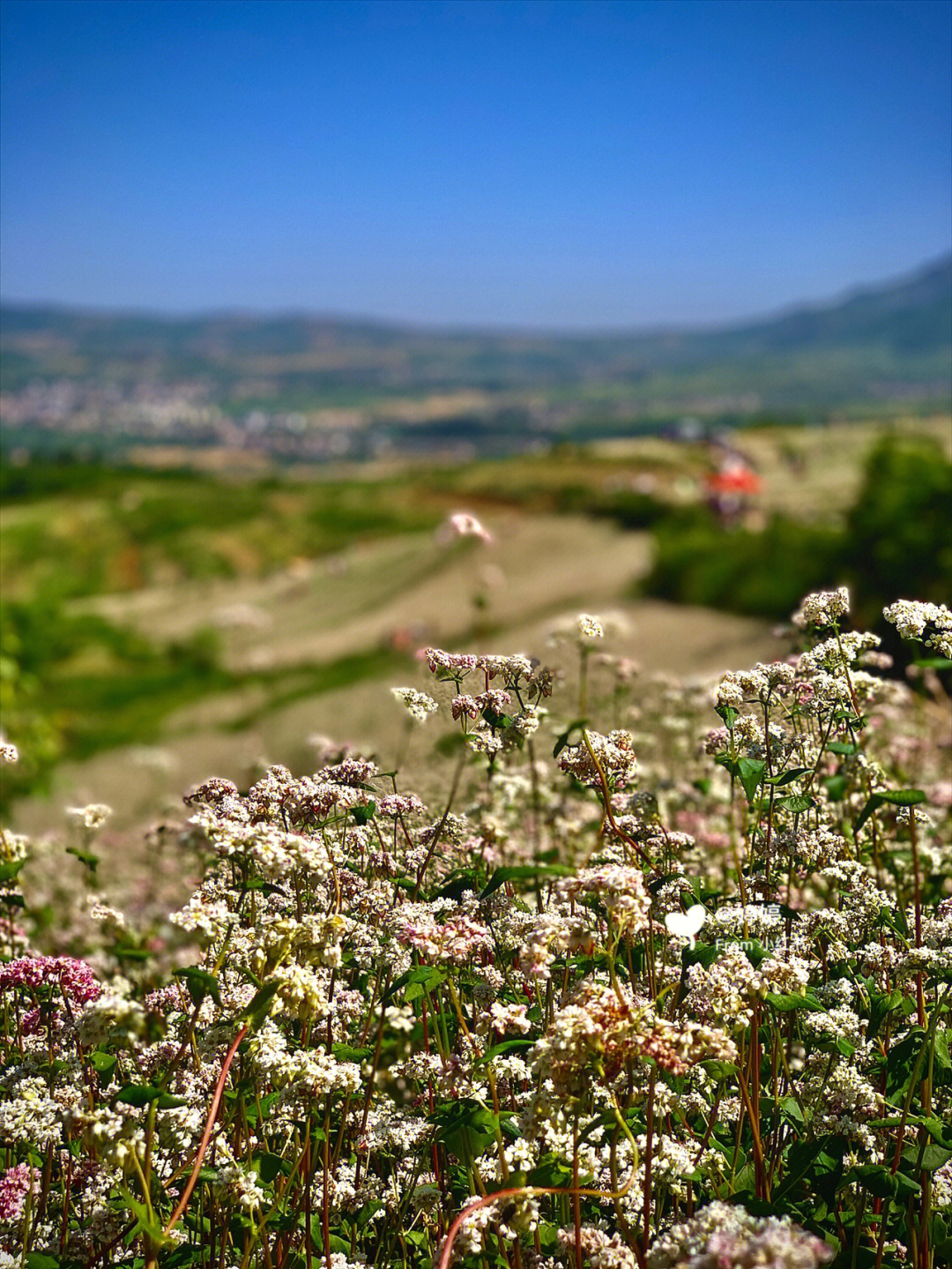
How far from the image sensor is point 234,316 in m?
188

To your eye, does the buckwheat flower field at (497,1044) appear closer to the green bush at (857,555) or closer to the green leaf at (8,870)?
the green leaf at (8,870)

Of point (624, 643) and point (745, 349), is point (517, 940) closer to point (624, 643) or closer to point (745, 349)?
point (624, 643)

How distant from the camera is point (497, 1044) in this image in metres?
2.30

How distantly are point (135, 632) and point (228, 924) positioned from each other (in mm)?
25137

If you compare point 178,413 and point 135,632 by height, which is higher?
point 178,413

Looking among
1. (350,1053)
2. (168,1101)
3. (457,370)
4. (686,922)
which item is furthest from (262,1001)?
(457,370)

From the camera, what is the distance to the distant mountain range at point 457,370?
74250mm

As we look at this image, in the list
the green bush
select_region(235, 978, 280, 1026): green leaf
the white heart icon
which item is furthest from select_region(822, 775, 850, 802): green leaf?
the green bush

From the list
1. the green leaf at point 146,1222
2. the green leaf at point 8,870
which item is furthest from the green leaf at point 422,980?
the green leaf at point 8,870

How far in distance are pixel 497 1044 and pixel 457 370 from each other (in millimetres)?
150445

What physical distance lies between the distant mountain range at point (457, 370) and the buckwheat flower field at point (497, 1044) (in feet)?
83.6

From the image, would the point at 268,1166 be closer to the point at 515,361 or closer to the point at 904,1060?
the point at 904,1060

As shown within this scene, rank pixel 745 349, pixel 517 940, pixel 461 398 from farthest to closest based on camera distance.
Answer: pixel 745 349 → pixel 461 398 → pixel 517 940

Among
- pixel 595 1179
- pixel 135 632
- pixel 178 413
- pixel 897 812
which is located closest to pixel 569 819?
pixel 897 812
